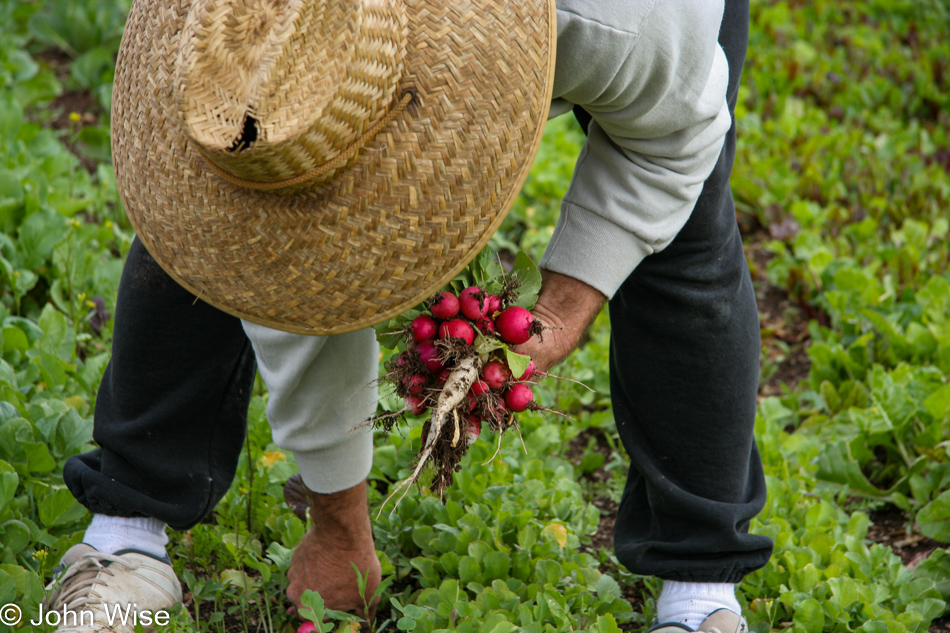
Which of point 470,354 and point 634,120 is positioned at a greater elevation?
point 634,120

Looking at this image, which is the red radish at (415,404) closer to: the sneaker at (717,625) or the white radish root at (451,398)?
the white radish root at (451,398)

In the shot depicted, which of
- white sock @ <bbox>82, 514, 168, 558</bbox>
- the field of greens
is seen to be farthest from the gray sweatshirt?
white sock @ <bbox>82, 514, 168, 558</bbox>

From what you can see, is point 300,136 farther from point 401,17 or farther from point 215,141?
point 401,17

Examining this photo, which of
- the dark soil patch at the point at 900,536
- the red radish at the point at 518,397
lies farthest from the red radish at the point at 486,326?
the dark soil patch at the point at 900,536

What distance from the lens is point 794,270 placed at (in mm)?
3465

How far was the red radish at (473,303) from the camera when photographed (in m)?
1.48

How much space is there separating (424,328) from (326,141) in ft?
1.40

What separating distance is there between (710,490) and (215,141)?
133 centimetres

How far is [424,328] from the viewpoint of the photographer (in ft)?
4.86

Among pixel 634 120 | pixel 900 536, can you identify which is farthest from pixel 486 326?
pixel 900 536

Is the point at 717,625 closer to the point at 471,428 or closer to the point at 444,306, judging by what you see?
the point at 471,428

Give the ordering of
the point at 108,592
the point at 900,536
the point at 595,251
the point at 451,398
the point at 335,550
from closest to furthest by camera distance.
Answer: the point at 451,398 < the point at 595,251 < the point at 108,592 < the point at 335,550 < the point at 900,536

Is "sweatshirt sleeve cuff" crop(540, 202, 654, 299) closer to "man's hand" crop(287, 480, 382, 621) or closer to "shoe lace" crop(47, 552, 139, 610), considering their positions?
"man's hand" crop(287, 480, 382, 621)

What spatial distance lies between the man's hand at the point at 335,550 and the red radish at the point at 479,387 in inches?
21.7
